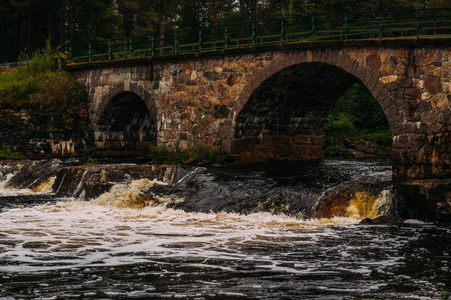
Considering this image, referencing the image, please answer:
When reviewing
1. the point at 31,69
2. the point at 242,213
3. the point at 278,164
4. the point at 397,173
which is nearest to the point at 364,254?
the point at 242,213

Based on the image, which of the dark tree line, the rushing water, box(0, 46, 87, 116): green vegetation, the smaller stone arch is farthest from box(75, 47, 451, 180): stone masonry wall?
the dark tree line

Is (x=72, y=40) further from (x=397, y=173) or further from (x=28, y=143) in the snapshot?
(x=397, y=173)

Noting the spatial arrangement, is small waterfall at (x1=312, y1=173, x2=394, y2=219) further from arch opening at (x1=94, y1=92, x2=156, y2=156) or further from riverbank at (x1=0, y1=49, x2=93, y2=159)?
riverbank at (x1=0, y1=49, x2=93, y2=159)

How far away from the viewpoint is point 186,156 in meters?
21.0

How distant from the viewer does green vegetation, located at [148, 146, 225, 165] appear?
20.2 metres

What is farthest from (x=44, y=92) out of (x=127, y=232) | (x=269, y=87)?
(x=127, y=232)

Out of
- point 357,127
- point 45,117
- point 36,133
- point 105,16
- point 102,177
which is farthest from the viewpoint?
point 105,16

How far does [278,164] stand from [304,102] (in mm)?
2341

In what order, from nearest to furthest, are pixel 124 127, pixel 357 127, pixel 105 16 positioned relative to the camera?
pixel 124 127
pixel 357 127
pixel 105 16

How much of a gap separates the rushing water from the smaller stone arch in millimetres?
8714

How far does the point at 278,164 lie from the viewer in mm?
20672

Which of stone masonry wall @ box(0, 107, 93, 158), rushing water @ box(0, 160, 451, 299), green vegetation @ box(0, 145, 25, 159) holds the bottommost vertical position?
rushing water @ box(0, 160, 451, 299)

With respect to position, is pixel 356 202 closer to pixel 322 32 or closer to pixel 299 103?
pixel 299 103

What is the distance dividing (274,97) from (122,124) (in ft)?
27.8
